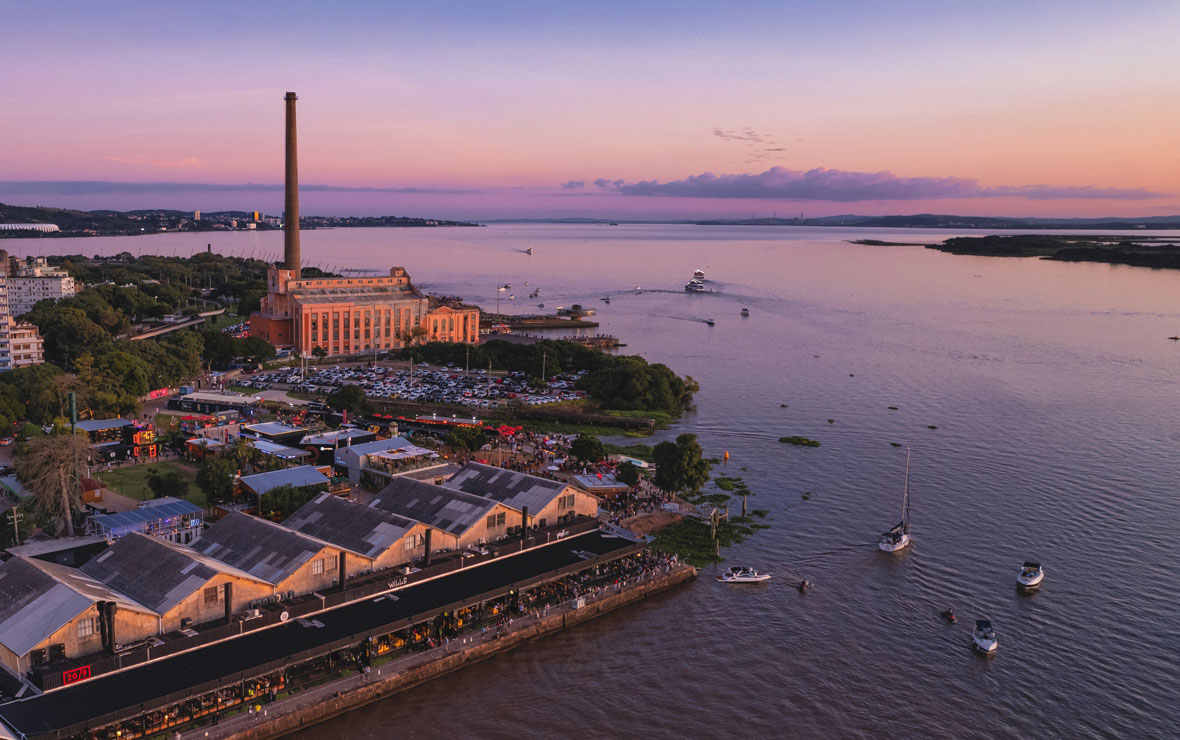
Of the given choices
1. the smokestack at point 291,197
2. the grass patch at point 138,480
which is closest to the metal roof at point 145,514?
the grass patch at point 138,480

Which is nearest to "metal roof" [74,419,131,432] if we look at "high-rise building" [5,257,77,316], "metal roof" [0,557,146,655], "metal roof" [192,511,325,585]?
"metal roof" [192,511,325,585]

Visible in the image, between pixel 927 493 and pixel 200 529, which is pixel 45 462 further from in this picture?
pixel 927 493

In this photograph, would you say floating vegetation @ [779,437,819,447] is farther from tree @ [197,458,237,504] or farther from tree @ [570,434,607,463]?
tree @ [197,458,237,504]

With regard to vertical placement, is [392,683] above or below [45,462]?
below

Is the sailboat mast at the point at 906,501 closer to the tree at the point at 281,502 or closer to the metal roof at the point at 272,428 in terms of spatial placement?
the tree at the point at 281,502

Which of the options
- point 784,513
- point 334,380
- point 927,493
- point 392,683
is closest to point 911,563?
point 784,513

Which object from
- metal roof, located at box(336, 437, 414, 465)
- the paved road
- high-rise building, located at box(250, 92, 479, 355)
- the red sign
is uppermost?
high-rise building, located at box(250, 92, 479, 355)
